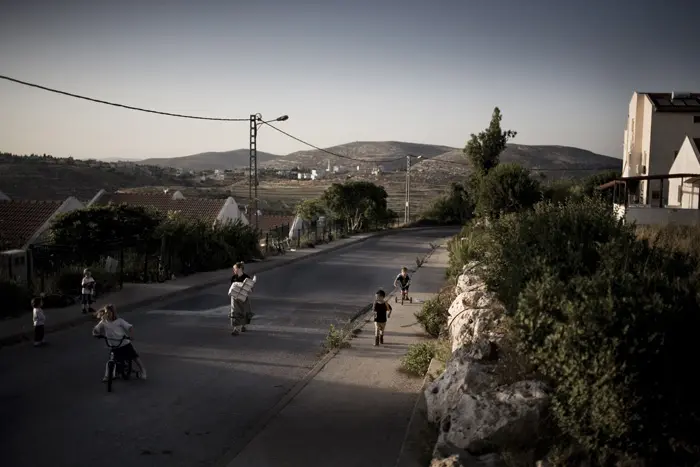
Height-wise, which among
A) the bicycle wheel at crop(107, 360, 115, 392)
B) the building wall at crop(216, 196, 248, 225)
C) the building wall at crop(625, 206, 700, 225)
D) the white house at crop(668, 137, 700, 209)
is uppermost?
the white house at crop(668, 137, 700, 209)

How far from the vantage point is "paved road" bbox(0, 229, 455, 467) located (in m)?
7.23

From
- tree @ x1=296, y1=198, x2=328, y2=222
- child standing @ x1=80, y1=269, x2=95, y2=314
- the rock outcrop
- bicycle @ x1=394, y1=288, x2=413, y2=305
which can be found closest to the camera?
the rock outcrop

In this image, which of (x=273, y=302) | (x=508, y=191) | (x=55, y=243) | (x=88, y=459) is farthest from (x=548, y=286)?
(x=508, y=191)

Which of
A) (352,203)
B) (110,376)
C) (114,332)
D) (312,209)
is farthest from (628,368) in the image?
(312,209)

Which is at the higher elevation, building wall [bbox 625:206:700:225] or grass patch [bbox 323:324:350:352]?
building wall [bbox 625:206:700:225]

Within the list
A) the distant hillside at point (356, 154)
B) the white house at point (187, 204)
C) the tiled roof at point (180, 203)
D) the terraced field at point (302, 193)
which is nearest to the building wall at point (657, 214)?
the white house at point (187, 204)

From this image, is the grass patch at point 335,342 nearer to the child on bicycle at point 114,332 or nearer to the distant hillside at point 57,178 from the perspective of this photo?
the child on bicycle at point 114,332

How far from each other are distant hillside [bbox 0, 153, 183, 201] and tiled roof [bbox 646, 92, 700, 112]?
171 feet

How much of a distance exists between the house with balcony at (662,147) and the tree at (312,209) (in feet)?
72.5

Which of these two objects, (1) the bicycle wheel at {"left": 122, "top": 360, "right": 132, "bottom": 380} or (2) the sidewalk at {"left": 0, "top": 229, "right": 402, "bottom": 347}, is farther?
(2) the sidewalk at {"left": 0, "top": 229, "right": 402, "bottom": 347}

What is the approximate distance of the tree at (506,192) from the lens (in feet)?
96.7

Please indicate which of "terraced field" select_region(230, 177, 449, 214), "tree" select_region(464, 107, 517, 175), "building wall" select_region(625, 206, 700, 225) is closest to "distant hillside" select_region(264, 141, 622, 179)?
"terraced field" select_region(230, 177, 449, 214)

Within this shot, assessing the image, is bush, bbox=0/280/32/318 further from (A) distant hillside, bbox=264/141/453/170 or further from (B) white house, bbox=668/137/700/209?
(A) distant hillside, bbox=264/141/453/170

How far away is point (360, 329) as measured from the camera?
45.6 feet
